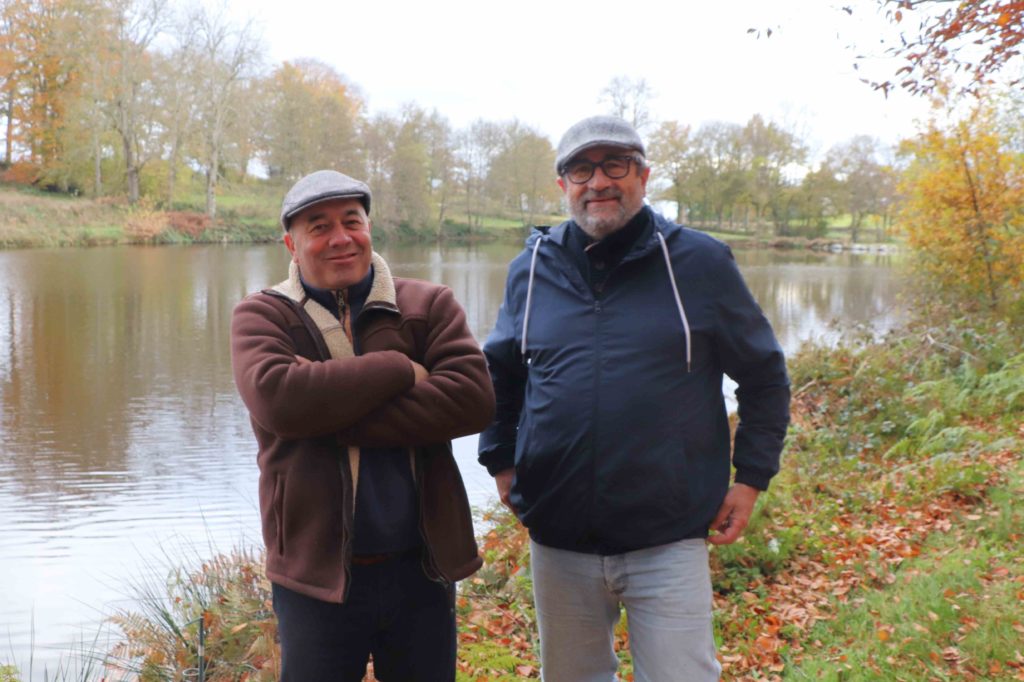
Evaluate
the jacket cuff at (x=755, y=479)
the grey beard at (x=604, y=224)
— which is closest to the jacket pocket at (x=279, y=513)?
the grey beard at (x=604, y=224)

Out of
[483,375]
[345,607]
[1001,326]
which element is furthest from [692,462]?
[1001,326]

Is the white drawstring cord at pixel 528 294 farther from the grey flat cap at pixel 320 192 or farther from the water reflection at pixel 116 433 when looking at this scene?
the water reflection at pixel 116 433

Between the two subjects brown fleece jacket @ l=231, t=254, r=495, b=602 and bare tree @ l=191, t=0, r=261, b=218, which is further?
bare tree @ l=191, t=0, r=261, b=218

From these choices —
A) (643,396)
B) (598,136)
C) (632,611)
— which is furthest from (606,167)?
(632,611)

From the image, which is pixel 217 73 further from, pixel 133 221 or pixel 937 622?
pixel 937 622

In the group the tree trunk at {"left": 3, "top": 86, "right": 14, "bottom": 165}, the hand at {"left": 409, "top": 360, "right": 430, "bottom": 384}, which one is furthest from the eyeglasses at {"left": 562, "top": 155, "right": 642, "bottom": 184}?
the tree trunk at {"left": 3, "top": 86, "right": 14, "bottom": 165}

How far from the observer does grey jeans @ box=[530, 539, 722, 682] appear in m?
2.35

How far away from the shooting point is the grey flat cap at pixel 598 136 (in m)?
2.48

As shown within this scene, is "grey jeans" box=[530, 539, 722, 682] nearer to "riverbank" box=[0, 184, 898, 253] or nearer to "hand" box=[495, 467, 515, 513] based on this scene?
"hand" box=[495, 467, 515, 513]

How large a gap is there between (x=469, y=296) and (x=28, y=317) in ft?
32.9

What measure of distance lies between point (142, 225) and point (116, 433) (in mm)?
31242

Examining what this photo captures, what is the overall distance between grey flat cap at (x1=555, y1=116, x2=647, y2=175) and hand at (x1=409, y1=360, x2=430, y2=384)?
749 mm

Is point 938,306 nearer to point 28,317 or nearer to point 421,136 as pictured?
point 28,317

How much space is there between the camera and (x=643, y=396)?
2.39 m
